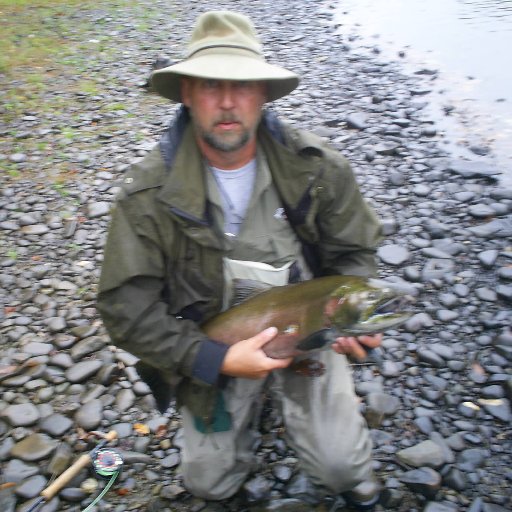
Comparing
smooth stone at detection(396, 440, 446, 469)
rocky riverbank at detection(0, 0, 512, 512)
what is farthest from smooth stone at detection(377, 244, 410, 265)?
smooth stone at detection(396, 440, 446, 469)

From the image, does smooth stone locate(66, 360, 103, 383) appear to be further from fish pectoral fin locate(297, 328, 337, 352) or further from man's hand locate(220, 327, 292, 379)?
fish pectoral fin locate(297, 328, 337, 352)

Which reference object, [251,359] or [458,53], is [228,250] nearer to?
[251,359]

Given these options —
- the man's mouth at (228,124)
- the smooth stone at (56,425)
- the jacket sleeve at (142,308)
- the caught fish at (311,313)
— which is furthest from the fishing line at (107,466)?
the man's mouth at (228,124)

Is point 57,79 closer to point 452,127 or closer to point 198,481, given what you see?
point 452,127

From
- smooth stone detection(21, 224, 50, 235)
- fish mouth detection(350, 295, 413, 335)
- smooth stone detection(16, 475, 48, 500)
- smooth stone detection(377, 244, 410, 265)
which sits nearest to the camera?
fish mouth detection(350, 295, 413, 335)

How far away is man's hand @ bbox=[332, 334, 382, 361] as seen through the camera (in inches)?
115

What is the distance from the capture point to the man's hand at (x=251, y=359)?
275 centimetres

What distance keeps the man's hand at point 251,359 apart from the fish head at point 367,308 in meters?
0.33

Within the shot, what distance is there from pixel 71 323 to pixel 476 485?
317cm

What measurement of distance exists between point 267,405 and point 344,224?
144 cm

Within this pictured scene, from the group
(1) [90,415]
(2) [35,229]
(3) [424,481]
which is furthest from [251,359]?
(2) [35,229]

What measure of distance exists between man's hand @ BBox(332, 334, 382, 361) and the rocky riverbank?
87cm

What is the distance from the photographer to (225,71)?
9.05 ft

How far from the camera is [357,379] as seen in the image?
407cm
